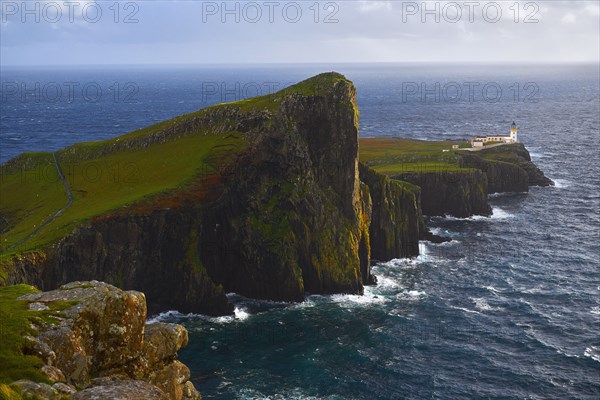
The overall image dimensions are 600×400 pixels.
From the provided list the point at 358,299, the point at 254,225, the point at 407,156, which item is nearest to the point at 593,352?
the point at 358,299

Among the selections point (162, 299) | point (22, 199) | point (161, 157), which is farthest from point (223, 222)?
point (22, 199)

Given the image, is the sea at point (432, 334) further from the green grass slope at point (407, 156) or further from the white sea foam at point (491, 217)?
the green grass slope at point (407, 156)

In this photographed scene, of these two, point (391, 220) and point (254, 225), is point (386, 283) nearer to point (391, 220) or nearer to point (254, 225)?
point (391, 220)

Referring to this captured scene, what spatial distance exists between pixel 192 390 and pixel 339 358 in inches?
1347

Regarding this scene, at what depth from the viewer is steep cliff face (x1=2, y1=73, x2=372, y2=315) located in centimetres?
7694

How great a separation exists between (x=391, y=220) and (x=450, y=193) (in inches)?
1330

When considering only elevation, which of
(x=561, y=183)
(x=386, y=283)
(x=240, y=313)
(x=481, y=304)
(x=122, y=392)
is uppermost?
(x=122, y=392)

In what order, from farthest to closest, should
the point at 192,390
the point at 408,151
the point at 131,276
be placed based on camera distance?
the point at 408,151 → the point at 131,276 → the point at 192,390

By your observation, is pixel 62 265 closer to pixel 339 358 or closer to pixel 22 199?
pixel 22 199

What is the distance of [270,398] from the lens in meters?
57.2

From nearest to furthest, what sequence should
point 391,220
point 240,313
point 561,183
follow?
point 240,313 < point 391,220 < point 561,183

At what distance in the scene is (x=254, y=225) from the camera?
85688mm

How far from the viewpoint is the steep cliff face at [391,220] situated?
10206 centimetres

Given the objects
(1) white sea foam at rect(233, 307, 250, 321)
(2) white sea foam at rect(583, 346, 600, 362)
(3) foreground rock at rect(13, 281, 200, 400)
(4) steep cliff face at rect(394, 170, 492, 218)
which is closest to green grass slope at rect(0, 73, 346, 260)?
(1) white sea foam at rect(233, 307, 250, 321)
